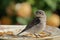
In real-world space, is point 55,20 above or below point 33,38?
below

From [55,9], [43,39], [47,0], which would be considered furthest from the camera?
[55,9]

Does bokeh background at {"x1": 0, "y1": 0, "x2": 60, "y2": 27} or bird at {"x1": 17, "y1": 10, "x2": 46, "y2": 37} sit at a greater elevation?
bird at {"x1": 17, "y1": 10, "x2": 46, "y2": 37}

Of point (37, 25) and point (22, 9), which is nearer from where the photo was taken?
point (37, 25)

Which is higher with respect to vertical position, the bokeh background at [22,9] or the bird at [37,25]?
the bird at [37,25]

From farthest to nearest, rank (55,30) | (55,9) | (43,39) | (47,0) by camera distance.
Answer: (55,9)
(47,0)
(55,30)
(43,39)

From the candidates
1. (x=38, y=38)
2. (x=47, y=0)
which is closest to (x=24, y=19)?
(x=47, y=0)

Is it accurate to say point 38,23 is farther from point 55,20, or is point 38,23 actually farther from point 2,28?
point 55,20

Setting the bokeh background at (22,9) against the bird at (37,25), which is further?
the bokeh background at (22,9)

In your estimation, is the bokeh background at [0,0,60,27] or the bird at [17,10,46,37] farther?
the bokeh background at [0,0,60,27]

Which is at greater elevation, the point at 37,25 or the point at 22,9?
the point at 37,25

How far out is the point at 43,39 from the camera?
3.30 m

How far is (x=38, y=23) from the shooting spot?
12.1 feet

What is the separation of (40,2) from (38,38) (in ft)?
7.45

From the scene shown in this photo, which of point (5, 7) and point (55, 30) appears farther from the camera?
point (5, 7)
